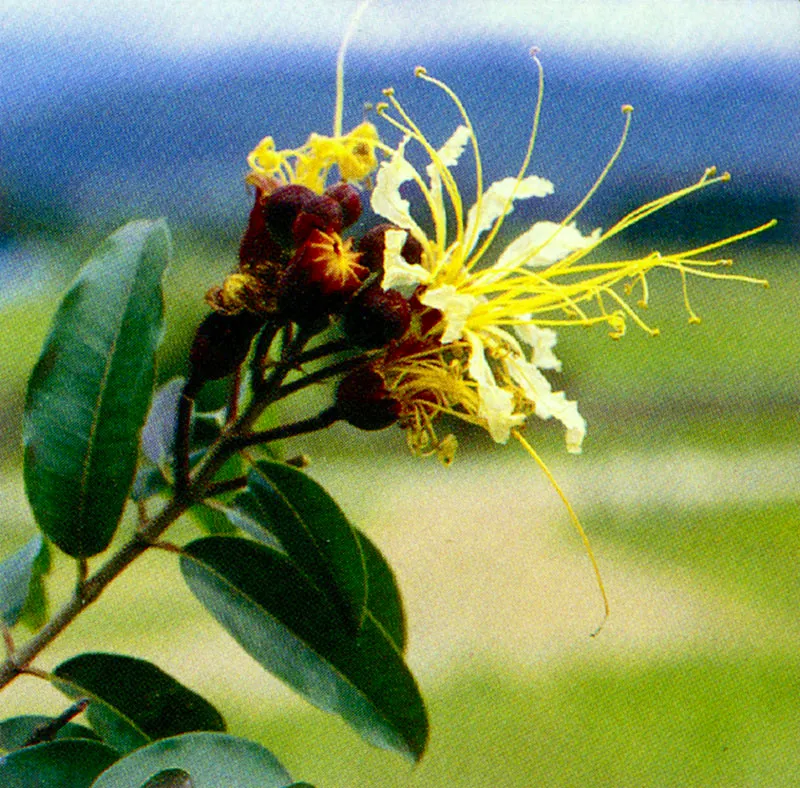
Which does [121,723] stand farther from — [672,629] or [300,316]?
[672,629]

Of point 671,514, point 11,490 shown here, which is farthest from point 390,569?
point 671,514

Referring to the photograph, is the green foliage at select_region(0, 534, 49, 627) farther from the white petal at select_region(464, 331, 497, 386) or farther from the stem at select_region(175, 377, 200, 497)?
the white petal at select_region(464, 331, 497, 386)

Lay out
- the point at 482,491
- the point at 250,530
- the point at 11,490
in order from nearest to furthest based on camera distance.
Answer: the point at 250,530
the point at 11,490
the point at 482,491

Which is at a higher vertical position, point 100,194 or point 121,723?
point 121,723

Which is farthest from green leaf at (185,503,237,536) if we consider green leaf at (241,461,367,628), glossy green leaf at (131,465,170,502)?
green leaf at (241,461,367,628)

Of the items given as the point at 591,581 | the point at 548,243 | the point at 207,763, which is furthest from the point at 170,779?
the point at 591,581

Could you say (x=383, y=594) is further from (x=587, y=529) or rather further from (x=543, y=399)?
(x=587, y=529)

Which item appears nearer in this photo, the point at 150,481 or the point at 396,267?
the point at 396,267
